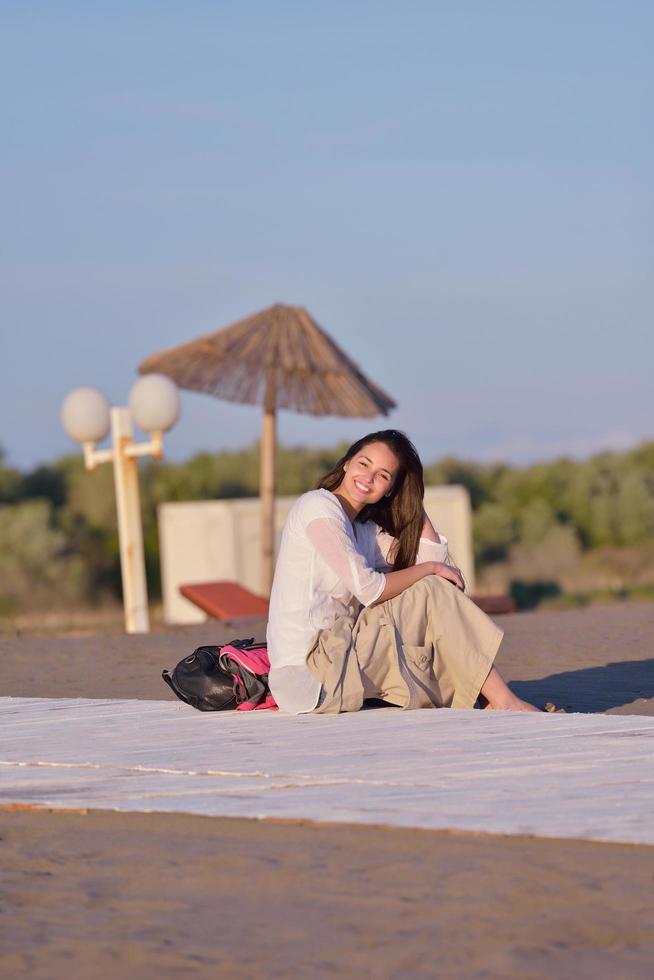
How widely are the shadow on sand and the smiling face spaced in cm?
128

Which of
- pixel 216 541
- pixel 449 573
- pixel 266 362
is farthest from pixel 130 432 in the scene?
pixel 216 541

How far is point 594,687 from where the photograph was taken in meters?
6.31

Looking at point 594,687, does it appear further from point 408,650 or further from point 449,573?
point 408,650

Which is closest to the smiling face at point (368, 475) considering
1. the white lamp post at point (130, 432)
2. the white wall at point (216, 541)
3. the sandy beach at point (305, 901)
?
the sandy beach at point (305, 901)

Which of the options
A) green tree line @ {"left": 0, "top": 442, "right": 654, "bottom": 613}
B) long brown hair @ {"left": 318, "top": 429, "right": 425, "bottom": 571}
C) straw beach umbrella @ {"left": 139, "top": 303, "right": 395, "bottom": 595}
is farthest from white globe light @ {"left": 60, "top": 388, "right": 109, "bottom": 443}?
green tree line @ {"left": 0, "top": 442, "right": 654, "bottom": 613}

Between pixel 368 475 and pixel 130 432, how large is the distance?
6588 mm

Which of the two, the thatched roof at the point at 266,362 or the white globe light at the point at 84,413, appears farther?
the thatched roof at the point at 266,362

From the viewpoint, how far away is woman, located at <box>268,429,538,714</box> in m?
4.75

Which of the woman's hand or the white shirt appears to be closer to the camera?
the white shirt

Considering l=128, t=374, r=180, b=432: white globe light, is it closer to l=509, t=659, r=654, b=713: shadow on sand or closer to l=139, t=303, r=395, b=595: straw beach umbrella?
l=139, t=303, r=395, b=595: straw beach umbrella

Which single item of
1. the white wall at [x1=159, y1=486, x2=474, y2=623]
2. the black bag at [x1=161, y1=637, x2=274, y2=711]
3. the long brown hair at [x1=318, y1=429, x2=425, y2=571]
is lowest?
the white wall at [x1=159, y1=486, x2=474, y2=623]

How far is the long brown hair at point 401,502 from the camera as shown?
201 inches

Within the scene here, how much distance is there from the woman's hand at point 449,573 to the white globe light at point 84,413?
6.54 metres

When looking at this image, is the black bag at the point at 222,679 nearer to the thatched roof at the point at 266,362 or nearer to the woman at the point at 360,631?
the woman at the point at 360,631
